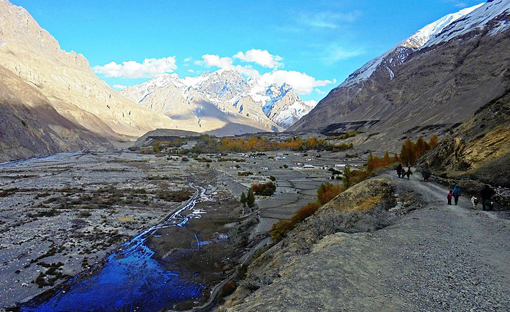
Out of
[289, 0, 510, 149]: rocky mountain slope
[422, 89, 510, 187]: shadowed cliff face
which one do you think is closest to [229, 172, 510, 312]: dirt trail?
[422, 89, 510, 187]: shadowed cliff face

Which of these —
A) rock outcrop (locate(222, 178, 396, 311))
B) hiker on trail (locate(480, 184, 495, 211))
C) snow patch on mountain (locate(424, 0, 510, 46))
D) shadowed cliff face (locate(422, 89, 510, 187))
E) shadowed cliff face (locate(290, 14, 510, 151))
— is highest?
snow patch on mountain (locate(424, 0, 510, 46))

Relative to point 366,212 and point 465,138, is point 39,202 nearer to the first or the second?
point 366,212

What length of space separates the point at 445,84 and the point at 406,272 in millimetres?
131929

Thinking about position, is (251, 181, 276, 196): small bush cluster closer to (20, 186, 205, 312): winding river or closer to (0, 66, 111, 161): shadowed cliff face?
(20, 186, 205, 312): winding river

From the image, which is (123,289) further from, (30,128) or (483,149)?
(30,128)

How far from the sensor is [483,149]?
1983cm

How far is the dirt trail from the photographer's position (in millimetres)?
7391

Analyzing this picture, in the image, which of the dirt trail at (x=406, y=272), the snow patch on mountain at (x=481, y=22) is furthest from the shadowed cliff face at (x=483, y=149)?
the snow patch on mountain at (x=481, y=22)

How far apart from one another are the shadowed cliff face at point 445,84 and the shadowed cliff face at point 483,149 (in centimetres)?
7293

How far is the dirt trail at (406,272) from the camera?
24.2 feet

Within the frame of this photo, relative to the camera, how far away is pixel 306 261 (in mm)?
10711

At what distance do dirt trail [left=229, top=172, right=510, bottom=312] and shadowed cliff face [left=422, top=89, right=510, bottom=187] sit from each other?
17.2ft

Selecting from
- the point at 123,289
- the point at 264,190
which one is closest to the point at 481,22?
the point at 264,190

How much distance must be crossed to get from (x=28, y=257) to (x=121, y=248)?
550cm
